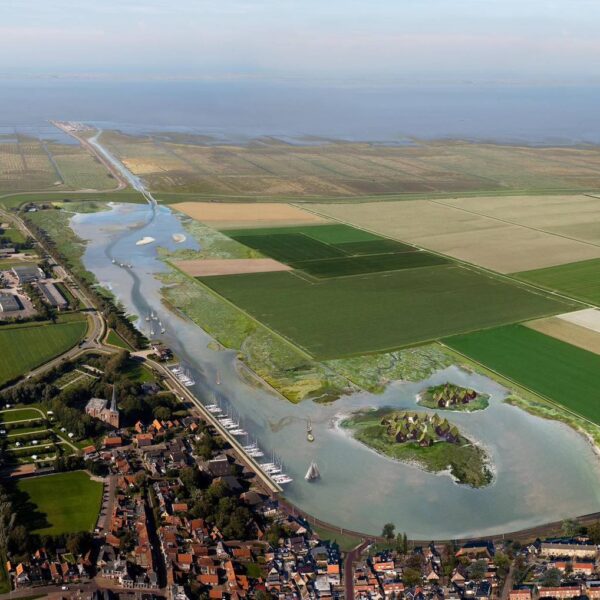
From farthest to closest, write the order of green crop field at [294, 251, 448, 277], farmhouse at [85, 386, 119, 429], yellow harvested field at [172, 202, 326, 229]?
yellow harvested field at [172, 202, 326, 229], green crop field at [294, 251, 448, 277], farmhouse at [85, 386, 119, 429]

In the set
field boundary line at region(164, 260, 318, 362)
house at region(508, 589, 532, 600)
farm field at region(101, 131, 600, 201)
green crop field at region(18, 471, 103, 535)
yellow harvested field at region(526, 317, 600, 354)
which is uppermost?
farm field at region(101, 131, 600, 201)

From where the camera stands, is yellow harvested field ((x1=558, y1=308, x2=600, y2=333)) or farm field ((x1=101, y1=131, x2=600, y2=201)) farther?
farm field ((x1=101, y1=131, x2=600, y2=201))

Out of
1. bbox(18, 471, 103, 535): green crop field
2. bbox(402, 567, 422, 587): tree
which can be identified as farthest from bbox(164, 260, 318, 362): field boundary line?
bbox(402, 567, 422, 587): tree

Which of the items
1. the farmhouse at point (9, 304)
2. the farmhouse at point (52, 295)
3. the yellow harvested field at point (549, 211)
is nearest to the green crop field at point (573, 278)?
the yellow harvested field at point (549, 211)

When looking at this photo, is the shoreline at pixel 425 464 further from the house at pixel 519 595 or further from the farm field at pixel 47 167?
the farm field at pixel 47 167

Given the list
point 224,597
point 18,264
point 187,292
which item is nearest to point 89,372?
point 187,292

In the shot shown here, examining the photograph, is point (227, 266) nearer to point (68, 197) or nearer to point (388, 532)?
point (68, 197)

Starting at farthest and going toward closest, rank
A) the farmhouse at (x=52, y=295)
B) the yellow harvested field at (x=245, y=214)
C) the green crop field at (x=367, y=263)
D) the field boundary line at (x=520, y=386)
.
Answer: the yellow harvested field at (x=245, y=214) < the green crop field at (x=367, y=263) < the farmhouse at (x=52, y=295) < the field boundary line at (x=520, y=386)

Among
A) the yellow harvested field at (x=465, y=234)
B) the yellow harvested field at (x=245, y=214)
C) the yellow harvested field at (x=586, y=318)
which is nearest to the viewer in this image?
the yellow harvested field at (x=586, y=318)

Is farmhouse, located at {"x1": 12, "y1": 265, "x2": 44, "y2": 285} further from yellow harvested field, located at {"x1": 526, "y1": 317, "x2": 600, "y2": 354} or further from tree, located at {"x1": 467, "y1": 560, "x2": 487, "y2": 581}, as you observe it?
tree, located at {"x1": 467, "y1": 560, "x2": 487, "y2": 581}
